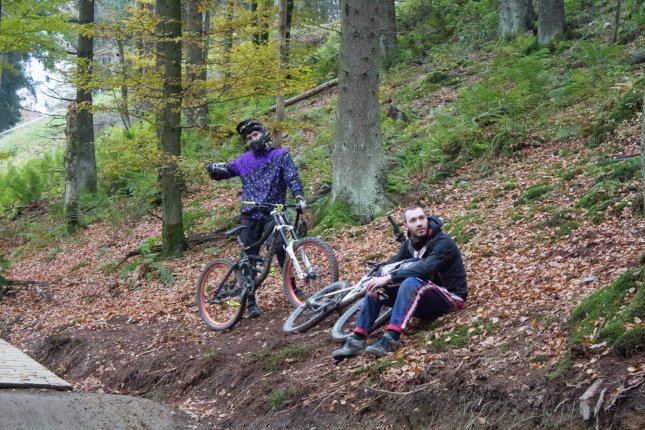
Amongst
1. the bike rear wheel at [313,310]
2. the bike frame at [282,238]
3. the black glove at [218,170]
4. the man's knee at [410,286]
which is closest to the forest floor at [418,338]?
the bike rear wheel at [313,310]

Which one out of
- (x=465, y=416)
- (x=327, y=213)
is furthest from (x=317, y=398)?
(x=327, y=213)

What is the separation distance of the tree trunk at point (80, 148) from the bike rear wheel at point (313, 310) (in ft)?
39.8

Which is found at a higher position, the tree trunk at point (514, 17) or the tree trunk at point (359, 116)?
the tree trunk at point (514, 17)

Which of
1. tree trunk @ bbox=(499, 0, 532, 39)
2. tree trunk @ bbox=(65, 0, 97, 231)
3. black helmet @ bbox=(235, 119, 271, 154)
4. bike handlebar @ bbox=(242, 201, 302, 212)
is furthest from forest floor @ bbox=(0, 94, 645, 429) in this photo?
tree trunk @ bbox=(499, 0, 532, 39)

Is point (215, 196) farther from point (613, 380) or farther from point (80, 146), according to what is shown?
point (613, 380)

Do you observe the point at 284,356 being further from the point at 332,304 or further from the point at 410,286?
the point at 410,286

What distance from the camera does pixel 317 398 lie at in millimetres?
5750

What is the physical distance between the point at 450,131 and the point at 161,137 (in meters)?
5.36

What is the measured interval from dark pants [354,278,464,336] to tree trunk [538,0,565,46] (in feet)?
40.9

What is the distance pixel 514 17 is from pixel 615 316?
1615 cm

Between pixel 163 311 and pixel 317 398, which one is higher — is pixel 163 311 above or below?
below

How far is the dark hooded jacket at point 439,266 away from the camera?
6176 mm

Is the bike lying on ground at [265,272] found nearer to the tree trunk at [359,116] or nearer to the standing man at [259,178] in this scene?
the standing man at [259,178]

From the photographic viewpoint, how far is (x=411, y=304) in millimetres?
6008
